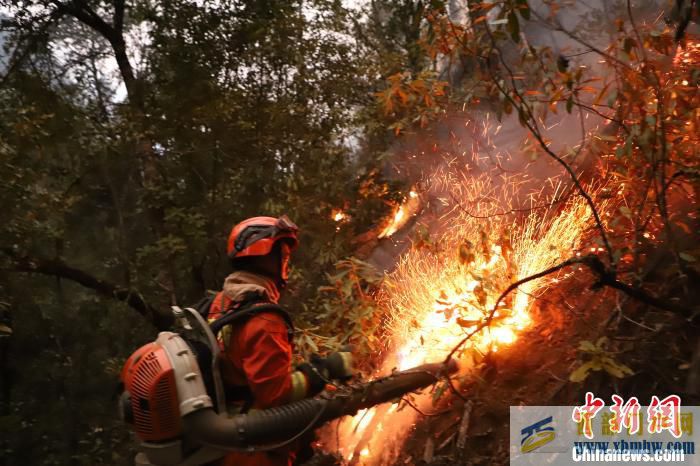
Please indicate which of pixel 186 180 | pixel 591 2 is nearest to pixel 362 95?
pixel 186 180

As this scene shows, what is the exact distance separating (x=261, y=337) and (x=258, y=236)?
0.74 meters

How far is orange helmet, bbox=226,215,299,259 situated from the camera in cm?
356

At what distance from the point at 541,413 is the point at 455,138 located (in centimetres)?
539

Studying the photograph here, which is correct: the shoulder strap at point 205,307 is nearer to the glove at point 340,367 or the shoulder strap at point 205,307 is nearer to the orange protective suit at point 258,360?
the orange protective suit at point 258,360

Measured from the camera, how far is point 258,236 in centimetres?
358

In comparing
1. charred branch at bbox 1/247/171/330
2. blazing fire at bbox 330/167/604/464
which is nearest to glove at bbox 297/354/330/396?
blazing fire at bbox 330/167/604/464

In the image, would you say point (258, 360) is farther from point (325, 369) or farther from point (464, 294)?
point (464, 294)

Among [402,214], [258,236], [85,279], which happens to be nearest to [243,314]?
[258,236]

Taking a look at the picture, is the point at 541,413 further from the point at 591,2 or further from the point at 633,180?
the point at 591,2

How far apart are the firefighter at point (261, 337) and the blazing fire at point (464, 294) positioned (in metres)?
1.52

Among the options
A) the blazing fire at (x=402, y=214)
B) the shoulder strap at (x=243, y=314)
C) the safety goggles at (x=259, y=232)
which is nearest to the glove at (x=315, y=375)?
the shoulder strap at (x=243, y=314)

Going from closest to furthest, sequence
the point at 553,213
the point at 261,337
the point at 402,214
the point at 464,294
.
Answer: the point at 261,337 < the point at 464,294 < the point at 553,213 < the point at 402,214

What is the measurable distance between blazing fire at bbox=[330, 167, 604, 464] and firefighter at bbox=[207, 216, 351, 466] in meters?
1.52

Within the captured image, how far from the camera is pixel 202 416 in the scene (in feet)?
10.1
